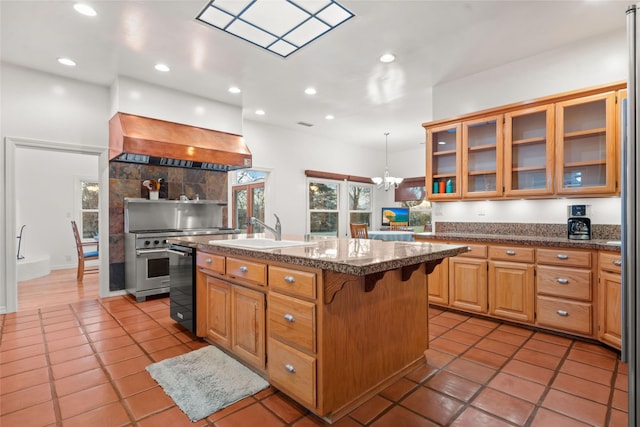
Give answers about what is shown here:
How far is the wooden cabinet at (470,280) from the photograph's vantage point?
3.34m

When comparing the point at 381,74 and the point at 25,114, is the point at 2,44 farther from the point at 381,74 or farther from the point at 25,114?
the point at 381,74

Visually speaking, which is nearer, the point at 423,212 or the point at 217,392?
the point at 217,392

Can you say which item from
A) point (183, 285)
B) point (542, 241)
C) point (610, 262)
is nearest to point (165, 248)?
point (183, 285)

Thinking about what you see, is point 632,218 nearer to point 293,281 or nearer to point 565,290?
point 293,281

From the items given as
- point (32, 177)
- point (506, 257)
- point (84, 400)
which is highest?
point (32, 177)

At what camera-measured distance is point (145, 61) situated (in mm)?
3605

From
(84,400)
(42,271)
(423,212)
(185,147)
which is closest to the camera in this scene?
(84,400)

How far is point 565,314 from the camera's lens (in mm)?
2857

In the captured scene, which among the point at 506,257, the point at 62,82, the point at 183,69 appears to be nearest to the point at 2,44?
the point at 62,82

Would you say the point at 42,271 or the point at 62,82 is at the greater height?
the point at 62,82

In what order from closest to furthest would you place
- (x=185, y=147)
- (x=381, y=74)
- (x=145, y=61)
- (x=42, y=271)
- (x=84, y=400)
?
1. (x=84, y=400)
2. (x=145, y=61)
3. (x=381, y=74)
4. (x=185, y=147)
5. (x=42, y=271)

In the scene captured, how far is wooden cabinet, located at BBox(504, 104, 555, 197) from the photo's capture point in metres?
3.27

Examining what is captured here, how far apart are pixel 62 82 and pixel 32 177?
3.26 m

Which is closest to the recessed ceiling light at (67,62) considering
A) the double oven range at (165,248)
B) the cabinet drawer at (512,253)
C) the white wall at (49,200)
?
the double oven range at (165,248)
